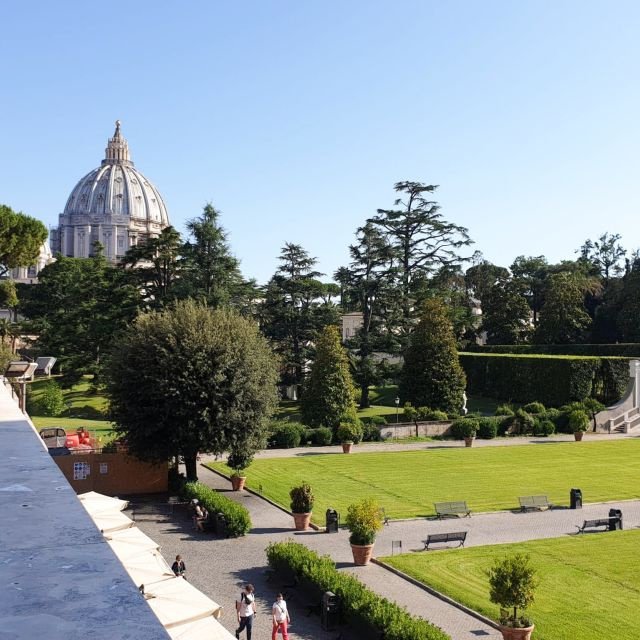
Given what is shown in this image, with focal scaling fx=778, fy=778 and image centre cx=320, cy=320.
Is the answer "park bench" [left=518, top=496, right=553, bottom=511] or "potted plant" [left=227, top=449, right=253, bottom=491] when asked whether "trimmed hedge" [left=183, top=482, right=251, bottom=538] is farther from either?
"park bench" [left=518, top=496, right=553, bottom=511]

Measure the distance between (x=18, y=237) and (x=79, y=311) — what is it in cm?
1985

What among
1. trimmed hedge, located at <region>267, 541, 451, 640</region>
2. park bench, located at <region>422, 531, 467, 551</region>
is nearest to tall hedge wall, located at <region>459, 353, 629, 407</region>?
park bench, located at <region>422, 531, 467, 551</region>

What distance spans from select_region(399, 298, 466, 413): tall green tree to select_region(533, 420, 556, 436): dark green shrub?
19.8 feet

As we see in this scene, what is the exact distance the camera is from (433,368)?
176 ft

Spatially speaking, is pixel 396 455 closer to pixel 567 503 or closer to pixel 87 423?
pixel 567 503

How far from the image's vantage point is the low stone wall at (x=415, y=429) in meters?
47.5

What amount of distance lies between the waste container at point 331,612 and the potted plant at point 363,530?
13.8 ft

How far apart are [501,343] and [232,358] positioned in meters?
62.6

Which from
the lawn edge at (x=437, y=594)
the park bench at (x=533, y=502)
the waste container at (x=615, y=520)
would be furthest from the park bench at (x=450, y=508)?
the lawn edge at (x=437, y=594)

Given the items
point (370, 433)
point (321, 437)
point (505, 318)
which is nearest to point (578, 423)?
point (370, 433)

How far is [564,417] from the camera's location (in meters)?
50.8

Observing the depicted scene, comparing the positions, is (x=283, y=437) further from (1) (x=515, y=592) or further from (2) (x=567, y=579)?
(1) (x=515, y=592)

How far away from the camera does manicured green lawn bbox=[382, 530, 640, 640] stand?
16.6 meters

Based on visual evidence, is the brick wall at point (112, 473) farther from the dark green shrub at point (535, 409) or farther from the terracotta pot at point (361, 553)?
the dark green shrub at point (535, 409)
